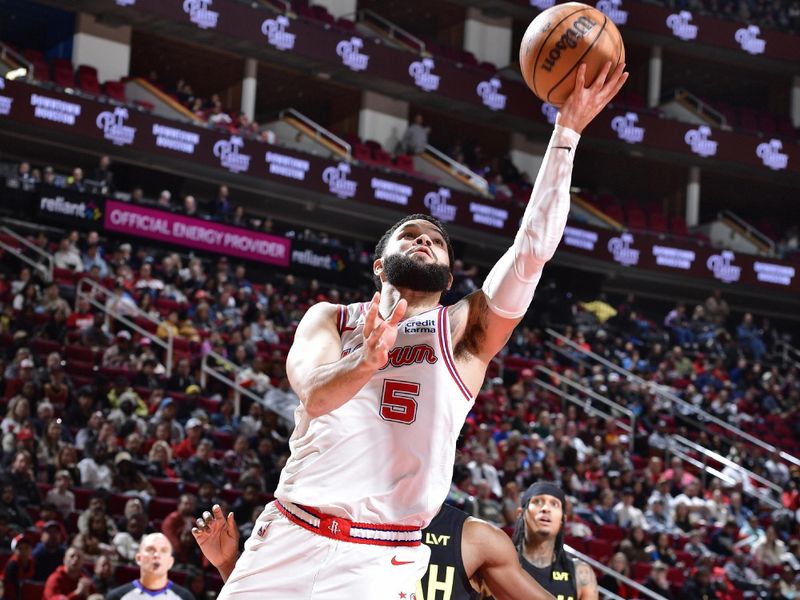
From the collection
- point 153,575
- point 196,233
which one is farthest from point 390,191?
point 153,575

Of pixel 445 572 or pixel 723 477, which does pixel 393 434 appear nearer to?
pixel 445 572

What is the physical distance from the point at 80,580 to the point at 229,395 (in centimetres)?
496

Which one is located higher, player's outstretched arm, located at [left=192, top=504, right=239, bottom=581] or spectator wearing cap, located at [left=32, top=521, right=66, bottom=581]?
player's outstretched arm, located at [left=192, top=504, right=239, bottom=581]

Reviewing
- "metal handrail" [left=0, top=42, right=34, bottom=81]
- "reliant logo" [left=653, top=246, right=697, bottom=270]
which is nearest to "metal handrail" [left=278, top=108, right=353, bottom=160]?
"metal handrail" [left=0, top=42, right=34, bottom=81]

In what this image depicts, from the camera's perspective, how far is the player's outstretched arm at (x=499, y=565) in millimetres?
5008

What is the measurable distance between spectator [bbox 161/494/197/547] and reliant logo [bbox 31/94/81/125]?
35.1ft

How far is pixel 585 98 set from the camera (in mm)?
3848

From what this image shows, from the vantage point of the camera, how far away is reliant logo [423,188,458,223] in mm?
23375

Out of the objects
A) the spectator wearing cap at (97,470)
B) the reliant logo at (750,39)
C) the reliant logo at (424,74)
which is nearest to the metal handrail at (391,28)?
the reliant logo at (424,74)

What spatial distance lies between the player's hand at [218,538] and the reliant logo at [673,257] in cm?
2227

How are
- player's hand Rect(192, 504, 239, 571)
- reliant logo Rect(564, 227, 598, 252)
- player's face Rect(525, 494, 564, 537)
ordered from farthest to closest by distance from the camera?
reliant logo Rect(564, 227, 598, 252) < player's face Rect(525, 494, 564, 537) < player's hand Rect(192, 504, 239, 571)

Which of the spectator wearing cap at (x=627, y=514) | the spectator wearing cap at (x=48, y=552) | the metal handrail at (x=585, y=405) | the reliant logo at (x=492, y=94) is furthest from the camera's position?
the reliant logo at (x=492, y=94)

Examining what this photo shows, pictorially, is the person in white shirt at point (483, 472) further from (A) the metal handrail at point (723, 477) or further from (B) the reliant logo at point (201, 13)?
(B) the reliant logo at point (201, 13)

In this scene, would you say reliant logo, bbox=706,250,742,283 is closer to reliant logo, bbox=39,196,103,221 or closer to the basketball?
reliant logo, bbox=39,196,103,221
